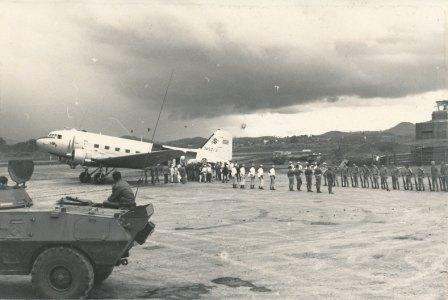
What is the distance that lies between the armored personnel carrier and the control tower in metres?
52.3

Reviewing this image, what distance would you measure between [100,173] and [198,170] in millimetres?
7811

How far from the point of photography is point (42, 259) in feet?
24.9

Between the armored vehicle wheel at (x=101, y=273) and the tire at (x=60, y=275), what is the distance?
1.25 ft

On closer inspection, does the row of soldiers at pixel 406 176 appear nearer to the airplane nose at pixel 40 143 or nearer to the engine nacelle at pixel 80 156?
the engine nacelle at pixel 80 156

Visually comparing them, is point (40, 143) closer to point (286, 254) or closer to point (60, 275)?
point (286, 254)

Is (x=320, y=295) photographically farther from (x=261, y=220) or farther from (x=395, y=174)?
(x=395, y=174)

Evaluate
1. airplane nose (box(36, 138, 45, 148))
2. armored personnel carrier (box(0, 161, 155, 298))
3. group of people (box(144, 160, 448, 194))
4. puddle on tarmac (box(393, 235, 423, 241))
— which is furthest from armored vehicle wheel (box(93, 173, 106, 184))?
armored personnel carrier (box(0, 161, 155, 298))

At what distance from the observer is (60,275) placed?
301 inches

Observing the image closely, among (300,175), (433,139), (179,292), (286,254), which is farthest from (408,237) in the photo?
(433,139)

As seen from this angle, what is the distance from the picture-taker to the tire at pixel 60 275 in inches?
298

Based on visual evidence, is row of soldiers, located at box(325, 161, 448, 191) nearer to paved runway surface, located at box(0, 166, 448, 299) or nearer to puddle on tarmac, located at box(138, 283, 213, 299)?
paved runway surface, located at box(0, 166, 448, 299)

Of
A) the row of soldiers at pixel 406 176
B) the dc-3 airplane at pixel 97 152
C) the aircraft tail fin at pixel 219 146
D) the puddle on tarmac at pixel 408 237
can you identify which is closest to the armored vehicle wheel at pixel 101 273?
the puddle on tarmac at pixel 408 237

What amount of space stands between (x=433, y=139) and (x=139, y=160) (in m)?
41.6

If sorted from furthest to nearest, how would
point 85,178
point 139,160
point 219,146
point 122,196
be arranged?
point 219,146 → point 85,178 → point 139,160 → point 122,196
